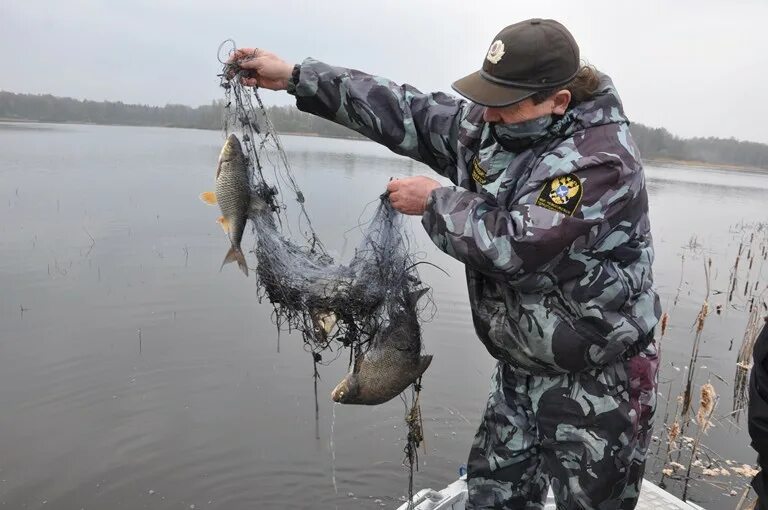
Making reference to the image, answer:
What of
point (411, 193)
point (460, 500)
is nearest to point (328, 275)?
point (411, 193)

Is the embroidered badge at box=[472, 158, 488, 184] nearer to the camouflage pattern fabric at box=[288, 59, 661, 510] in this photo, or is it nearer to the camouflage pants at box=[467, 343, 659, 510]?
the camouflage pattern fabric at box=[288, 59, 661, 510]

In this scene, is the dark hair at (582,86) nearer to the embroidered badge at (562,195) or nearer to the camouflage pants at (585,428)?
the embroidered badge at (562,195)

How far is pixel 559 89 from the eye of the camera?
229 centimetres

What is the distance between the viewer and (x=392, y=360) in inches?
121

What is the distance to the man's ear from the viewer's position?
7.56 feet

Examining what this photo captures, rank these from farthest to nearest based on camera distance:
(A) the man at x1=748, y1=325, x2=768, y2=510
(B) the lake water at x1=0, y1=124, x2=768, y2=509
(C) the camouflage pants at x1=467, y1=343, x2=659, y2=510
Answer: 1. (B) the lake water at x1=0, y1=124, x2=768, y2=509
2. (C) the camouflage pants at x1=467, y1=343, x2=659, y2=510
3. (A) the man at x1=748, y1=325, x2=768, y2=510

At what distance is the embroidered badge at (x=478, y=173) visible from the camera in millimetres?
2592

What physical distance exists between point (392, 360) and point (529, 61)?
5.19ft

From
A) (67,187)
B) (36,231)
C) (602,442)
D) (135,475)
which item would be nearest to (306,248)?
(602,442)

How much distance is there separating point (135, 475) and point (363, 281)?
3.74 meters

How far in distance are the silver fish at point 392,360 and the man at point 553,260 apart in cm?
45

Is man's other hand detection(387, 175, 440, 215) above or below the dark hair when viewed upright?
below

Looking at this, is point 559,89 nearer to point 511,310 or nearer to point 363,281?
point 511,310

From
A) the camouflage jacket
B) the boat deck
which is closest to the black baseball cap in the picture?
the camouflage jacket
